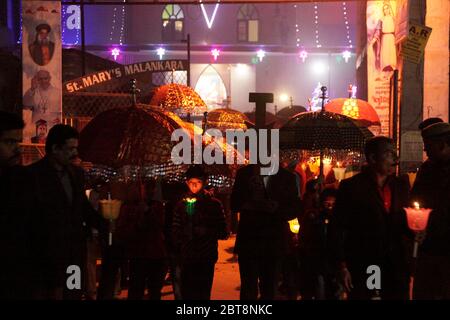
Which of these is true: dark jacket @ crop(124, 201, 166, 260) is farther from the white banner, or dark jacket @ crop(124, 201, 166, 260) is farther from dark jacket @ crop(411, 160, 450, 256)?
the white banner

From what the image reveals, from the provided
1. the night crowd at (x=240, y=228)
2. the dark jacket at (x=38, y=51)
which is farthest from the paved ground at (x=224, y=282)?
the dark jacket at (x=38, y=51)

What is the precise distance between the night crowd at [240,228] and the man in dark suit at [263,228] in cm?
1

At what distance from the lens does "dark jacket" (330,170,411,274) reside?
250 inches

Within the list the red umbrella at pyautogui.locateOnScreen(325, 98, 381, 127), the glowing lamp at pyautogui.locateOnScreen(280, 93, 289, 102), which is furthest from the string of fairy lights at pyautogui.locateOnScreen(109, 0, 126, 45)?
the red umbrella at pyautogui.locateOnScreen(325, 98, 381, 127)

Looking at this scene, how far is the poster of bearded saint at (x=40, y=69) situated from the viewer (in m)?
11.8

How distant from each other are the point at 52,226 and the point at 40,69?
661cm

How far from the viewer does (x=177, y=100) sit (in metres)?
14.8

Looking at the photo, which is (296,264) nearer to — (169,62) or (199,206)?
(199,206)

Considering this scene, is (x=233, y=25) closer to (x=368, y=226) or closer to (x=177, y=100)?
(x=177, y=100)

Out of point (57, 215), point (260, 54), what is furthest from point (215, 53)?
point (57, 215)

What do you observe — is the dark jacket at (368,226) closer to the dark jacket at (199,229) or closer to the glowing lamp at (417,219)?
the glowing lamp at (417,219)

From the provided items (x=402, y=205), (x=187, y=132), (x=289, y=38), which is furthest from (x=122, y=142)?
(x=289, y=38)

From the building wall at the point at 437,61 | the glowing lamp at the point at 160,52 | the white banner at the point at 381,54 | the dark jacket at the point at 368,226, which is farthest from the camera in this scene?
the glowing lamp at the point at 160,52
